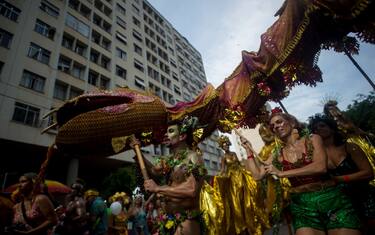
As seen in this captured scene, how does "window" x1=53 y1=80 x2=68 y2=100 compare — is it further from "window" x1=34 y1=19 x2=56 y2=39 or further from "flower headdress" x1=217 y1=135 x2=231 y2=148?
"flower headdress" x1=217 y1=135 x2=231 y2=148

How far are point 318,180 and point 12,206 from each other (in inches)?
190

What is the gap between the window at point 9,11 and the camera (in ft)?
55.3

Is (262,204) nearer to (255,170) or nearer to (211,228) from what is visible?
(211,228)

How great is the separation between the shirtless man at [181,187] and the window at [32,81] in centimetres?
1729

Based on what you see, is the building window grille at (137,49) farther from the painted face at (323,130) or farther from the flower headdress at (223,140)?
the painted face at (323,130)

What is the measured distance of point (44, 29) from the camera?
766 inches

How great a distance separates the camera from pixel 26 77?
1677 centimetres

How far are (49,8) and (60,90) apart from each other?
7571 millimetres

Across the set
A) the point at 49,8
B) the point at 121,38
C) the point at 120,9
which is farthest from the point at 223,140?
the point at 120,9

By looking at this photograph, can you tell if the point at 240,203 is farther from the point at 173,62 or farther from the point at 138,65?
the point at 173,62

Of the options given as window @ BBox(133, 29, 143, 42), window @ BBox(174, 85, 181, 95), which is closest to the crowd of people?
window @ BBox(133, 29, 143, 42)

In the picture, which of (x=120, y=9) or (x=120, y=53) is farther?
(x=120, y=9)

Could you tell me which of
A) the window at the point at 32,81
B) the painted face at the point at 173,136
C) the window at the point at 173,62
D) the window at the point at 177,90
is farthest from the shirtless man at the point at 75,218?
the window at the point at 173,62

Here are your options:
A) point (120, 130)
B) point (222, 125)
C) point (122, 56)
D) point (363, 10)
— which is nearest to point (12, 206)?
point (120, 130)
